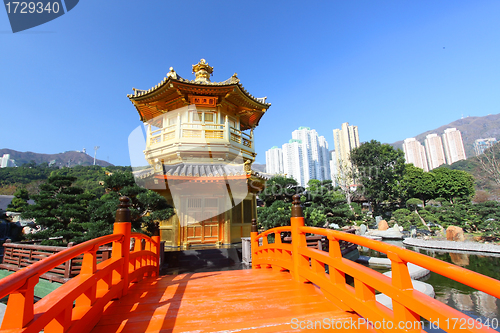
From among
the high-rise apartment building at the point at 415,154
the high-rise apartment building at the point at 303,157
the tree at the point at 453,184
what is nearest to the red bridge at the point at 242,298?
the tree at the point at 453,184

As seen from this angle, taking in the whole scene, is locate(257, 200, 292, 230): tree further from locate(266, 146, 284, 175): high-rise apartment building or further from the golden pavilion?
locate(266, 146, 284, 175): high-rise apartment building

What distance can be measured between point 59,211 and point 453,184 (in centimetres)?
3825

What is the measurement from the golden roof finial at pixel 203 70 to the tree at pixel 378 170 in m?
23.4

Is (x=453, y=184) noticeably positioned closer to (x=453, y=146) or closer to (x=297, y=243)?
(x=297, y=243)

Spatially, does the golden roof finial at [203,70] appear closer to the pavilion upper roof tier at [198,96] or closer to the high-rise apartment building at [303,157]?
the pavilion upper roof tier at [198,96]

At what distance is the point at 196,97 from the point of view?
1059cm

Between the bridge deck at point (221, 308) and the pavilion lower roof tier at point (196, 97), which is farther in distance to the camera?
the pavilion lower roof tier at point (196, 97)

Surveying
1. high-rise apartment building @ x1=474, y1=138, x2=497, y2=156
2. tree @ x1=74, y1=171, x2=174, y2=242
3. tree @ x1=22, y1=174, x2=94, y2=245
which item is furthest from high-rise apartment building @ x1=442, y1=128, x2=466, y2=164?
tree @ x1=22, y1=174, x2=94, y2=245

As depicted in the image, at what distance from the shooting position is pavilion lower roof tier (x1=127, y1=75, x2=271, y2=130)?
10.2 metres

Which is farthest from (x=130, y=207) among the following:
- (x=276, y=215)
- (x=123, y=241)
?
(x=276, y=215)

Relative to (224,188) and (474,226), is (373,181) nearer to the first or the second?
(474,226)

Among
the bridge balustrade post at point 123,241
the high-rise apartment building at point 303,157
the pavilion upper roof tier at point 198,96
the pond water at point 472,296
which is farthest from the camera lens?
the high-rise apartment building at point 303,157

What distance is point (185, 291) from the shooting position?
2.96 metres

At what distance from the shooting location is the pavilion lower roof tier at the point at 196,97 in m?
10.2
